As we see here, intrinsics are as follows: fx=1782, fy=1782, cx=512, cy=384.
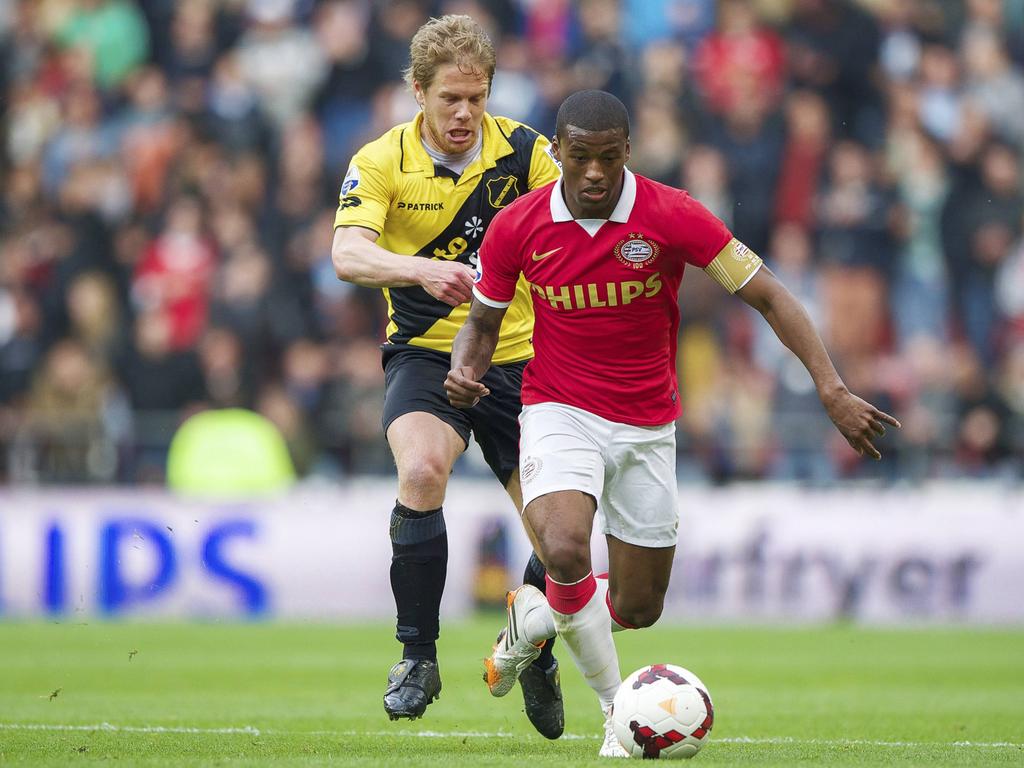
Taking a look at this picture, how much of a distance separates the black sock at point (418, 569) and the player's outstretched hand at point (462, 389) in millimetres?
855

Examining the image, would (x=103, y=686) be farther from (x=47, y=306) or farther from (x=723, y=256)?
(x=47, y=306)

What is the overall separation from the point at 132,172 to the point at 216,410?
3573 millimetres

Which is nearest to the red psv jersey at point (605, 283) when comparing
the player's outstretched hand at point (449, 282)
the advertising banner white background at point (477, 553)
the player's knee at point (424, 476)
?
the player's outstretched hand at point (449, 282)

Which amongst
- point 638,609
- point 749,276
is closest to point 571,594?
point 638,609

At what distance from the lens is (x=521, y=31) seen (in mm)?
18906

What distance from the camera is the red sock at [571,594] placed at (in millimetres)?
7160

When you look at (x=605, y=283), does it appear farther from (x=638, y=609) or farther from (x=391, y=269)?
(x=638, y=609)

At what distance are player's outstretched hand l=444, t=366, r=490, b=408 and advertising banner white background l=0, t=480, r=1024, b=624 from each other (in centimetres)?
811

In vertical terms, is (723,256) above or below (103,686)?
above

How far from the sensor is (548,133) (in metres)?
17.2

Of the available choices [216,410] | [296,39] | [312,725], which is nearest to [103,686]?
[312,725]

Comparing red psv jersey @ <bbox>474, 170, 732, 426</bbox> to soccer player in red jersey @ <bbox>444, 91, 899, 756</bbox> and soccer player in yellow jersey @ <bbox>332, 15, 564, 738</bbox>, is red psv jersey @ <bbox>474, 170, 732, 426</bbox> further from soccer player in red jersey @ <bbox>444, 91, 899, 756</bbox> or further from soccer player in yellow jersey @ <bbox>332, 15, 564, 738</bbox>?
soccer player in yellow jersey @ <bbox>332, 15, 564, 738</bbox>

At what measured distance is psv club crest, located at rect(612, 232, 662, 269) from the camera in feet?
23.7

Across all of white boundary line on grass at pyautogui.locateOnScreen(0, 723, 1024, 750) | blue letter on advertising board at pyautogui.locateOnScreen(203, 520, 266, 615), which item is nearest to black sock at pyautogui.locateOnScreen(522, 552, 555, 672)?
white boundary line on grass at pyautogui.locateOnScreen(0, 723, 1024, 750)
